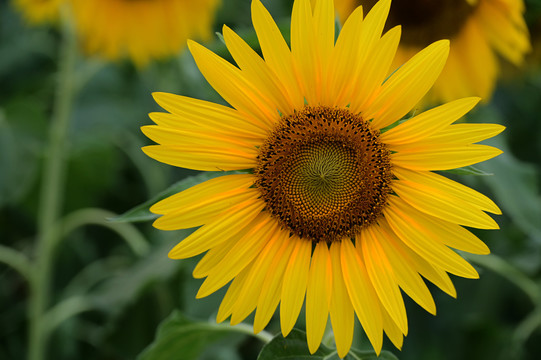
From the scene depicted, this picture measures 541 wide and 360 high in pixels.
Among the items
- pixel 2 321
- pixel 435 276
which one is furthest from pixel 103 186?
pixel 435 276


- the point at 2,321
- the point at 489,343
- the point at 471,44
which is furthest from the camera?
the point at 2,321

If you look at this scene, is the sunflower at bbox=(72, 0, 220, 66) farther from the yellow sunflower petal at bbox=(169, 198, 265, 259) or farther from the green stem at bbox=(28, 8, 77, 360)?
the yellow sunflower petal at bbox=(169, 198, 265, 259)

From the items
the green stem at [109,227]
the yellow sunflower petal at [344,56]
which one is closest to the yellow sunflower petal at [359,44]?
the yellow sunflower petal at [344,56]

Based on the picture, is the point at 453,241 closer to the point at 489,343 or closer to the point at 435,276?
the point at 435,276

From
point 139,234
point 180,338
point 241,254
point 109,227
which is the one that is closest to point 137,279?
point 109,227

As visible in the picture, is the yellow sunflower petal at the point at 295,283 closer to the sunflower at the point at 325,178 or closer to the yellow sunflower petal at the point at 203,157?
the sunflower at the point at 325,178

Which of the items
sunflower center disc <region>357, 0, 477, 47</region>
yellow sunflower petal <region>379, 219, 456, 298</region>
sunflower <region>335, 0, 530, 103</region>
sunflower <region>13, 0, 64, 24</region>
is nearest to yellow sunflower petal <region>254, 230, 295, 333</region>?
yellow sunflower petal <region>379, 219, 456, 298</region>

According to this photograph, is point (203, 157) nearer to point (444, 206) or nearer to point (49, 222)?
point (444, 206)
